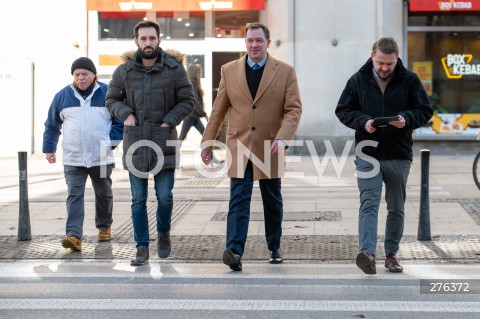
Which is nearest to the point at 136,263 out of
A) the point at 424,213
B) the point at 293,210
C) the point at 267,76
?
the point at 267,76

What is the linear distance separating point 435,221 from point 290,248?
2107mm

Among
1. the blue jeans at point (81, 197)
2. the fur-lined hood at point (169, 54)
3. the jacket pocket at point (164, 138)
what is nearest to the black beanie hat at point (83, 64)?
the fur-lined hood at point (169, 54)

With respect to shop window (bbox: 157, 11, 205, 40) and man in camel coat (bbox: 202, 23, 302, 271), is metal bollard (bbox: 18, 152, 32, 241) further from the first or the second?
shop window (bbox: 157, 11, 205, 40)

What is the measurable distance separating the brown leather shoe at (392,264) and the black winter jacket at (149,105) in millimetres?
1927

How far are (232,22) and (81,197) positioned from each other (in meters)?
11.6

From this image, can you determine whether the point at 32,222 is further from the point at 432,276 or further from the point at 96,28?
the point at 96,28

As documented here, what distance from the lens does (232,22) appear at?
779 inches

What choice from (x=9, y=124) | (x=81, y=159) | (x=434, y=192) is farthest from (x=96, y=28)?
(x=81, y=159)

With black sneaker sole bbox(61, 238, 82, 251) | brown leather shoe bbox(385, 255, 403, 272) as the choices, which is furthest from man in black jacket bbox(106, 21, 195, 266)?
brown leather shoe bbox(385, 255, 403, 272)

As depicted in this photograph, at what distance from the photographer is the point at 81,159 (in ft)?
28.4

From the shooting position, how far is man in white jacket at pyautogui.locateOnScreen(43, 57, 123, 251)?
866 centimetres

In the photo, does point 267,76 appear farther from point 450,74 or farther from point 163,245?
point 450,74

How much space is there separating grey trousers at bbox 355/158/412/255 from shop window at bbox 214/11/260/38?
12554 millimetres

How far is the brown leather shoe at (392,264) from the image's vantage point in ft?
24.3
